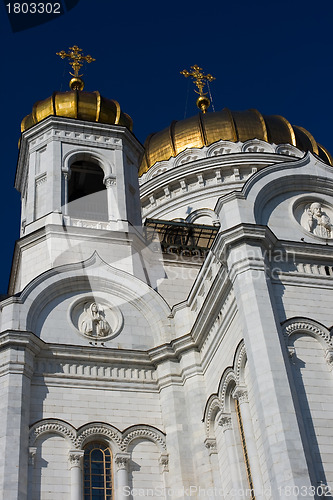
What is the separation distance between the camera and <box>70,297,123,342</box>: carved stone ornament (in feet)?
63.5

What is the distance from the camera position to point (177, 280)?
855 inches

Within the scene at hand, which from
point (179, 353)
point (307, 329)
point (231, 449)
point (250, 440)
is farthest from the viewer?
point (179, 353)

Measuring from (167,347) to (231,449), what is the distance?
12.5 feet

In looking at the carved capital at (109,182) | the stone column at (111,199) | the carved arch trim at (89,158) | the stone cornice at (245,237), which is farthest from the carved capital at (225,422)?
the carved arch trim at (89,158)

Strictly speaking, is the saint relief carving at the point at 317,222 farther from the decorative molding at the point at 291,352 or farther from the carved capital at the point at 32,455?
the carved capital at the point at 32,455

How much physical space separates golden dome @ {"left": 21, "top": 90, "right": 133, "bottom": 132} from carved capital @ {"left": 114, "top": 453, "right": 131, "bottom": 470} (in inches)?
484

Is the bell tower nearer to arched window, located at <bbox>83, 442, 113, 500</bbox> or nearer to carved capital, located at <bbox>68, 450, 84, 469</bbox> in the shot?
arched window, located at <bbox>83, 442, 113, 500</bbox>

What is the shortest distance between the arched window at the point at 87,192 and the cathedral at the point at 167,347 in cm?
33

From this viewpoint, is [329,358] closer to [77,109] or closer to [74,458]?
[74,458]

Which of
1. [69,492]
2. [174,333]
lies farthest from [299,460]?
[174,333]

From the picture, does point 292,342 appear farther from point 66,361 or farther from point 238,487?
point 66,361

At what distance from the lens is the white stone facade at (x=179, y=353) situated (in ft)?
47.1

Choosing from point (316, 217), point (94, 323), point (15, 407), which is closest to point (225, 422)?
point (15, 407)

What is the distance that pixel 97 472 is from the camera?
56.0ft
